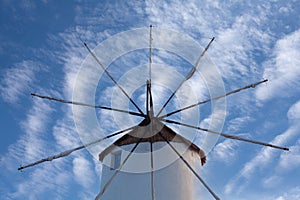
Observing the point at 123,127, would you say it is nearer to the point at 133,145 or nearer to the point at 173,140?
the point at 133,145

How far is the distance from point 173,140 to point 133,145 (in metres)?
1.20

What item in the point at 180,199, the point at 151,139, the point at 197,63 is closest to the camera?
the point at 180,199

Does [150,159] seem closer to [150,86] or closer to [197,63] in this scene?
[150,86]

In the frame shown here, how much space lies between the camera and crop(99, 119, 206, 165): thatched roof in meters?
11.0

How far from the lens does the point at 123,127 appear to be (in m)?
11.6

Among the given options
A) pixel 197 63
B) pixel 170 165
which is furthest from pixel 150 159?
pixel 197 63

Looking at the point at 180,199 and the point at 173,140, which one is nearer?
the point at 180,199

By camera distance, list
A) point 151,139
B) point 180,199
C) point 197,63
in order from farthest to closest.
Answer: point 197,63 < point 151,139 < point 180,199

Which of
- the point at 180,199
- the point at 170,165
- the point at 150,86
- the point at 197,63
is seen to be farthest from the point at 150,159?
the point at 197,63

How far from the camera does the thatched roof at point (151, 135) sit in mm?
10969

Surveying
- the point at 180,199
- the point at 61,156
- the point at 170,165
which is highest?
the point at 61,156

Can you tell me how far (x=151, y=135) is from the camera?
1095 cm

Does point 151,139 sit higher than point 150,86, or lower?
lower

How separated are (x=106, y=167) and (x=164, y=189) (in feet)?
7.03
